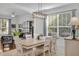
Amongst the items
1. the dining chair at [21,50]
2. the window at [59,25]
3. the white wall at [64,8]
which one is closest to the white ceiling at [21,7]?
the white wall at [64,8]

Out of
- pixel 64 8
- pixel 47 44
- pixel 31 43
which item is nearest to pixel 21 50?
pixel 31 43

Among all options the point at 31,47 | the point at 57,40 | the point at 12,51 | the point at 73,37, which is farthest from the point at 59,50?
the point at 12,51

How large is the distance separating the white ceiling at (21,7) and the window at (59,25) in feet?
0.71

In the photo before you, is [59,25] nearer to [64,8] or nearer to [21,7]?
[64,8]

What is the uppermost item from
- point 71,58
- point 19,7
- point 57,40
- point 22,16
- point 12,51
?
point 19,7

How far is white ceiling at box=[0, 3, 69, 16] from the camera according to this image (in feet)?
7.84

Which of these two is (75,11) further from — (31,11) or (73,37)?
(31,11)

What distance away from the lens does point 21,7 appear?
7.95ft

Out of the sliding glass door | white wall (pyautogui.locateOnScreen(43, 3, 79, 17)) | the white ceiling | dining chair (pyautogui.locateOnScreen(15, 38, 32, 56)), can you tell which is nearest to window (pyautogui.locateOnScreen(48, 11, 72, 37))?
white wall (pyautogui.locateOnScreen(43, 3, 79, 17))

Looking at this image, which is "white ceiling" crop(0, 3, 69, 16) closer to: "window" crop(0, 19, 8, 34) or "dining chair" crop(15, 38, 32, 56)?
"window" crop(0, 19, 8, 34)

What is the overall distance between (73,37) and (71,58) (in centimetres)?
42

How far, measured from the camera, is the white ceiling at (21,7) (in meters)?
2.39

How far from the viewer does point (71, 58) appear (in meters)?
2.45

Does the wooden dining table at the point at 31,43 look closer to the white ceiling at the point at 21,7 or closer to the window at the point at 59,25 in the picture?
the window at the point at 59,25
